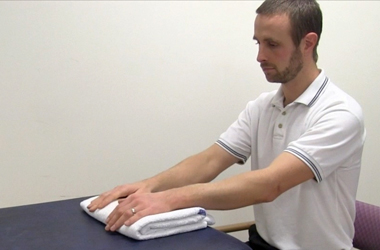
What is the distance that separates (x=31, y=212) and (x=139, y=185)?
1.04ft

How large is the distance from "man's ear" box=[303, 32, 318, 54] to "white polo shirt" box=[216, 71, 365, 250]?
0.10 meters

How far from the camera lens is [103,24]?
1824 millimetres

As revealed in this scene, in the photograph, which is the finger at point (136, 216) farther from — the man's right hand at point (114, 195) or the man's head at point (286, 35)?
the man's head at point (286, 35)

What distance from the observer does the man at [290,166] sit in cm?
122

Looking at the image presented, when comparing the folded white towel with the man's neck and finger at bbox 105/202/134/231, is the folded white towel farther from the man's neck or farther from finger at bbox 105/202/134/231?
the man's neck

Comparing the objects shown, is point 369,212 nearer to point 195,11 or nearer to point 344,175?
point 344,175

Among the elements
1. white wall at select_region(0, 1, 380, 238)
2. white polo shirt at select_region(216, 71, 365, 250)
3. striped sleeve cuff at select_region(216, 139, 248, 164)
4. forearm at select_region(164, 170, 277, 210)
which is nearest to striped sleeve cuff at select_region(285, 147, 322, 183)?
white polo shirt at select_region(216, 71, 365, 250)

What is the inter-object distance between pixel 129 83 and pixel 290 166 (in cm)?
87

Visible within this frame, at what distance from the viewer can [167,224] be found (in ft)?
3.74

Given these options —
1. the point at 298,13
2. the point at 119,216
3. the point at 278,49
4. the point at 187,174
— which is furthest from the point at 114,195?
the point at 298,13

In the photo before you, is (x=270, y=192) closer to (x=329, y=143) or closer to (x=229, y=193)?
(x=229, y=193)

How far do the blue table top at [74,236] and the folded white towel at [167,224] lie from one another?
1cm

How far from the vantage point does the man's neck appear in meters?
1.44

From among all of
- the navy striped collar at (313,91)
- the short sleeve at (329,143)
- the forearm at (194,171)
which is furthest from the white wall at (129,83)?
the short sleeve at (329,143)
